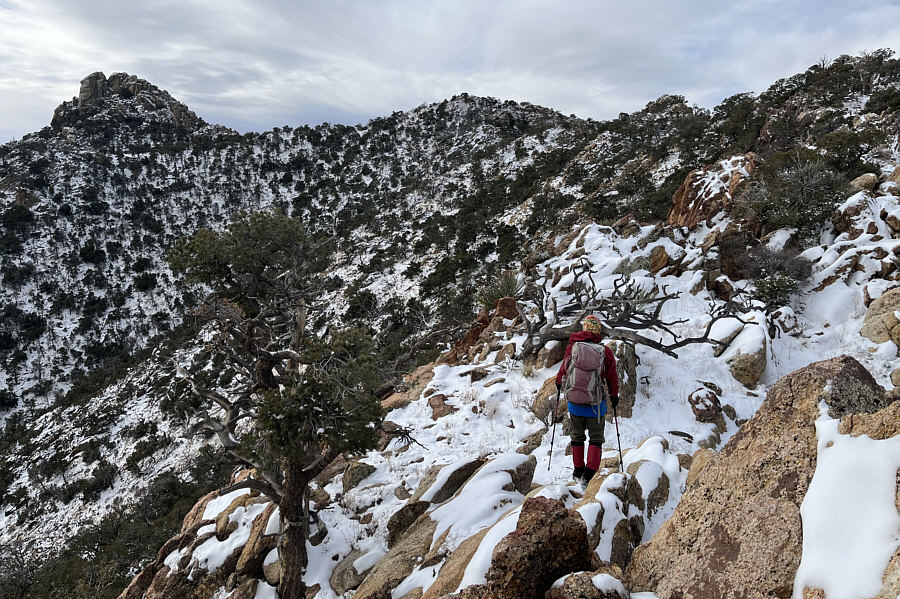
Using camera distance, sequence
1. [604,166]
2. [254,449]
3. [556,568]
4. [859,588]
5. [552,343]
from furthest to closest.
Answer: [604,166] → [552,343] → [254,449] → [556,568] → [859,588]

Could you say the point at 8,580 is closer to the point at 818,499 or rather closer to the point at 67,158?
the point at 818,499

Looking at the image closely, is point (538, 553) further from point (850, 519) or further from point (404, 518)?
point (404, 518)

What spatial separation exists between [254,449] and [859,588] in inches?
A: 205

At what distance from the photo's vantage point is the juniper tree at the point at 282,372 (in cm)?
493

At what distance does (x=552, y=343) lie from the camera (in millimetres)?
8289

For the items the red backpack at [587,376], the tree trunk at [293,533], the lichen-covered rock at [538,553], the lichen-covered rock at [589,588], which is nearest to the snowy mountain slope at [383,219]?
the red backpack at [587,376]

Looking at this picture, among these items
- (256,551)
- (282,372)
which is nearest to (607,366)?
(282,372)

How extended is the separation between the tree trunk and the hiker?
3450 millimetres

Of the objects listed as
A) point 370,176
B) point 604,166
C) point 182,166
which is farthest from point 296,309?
point 182,166

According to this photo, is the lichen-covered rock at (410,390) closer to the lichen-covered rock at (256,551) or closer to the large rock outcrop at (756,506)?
the lichen-covered rock at (256,551)

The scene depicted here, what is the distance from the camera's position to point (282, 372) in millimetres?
5883

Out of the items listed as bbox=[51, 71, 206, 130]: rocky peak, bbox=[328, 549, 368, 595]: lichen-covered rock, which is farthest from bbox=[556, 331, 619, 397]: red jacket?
bbox=[51, 71, 206, 130]: rocky peak

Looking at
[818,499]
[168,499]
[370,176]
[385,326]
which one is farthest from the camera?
[370,176]

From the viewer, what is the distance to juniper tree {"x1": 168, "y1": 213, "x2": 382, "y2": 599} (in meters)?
4.93
